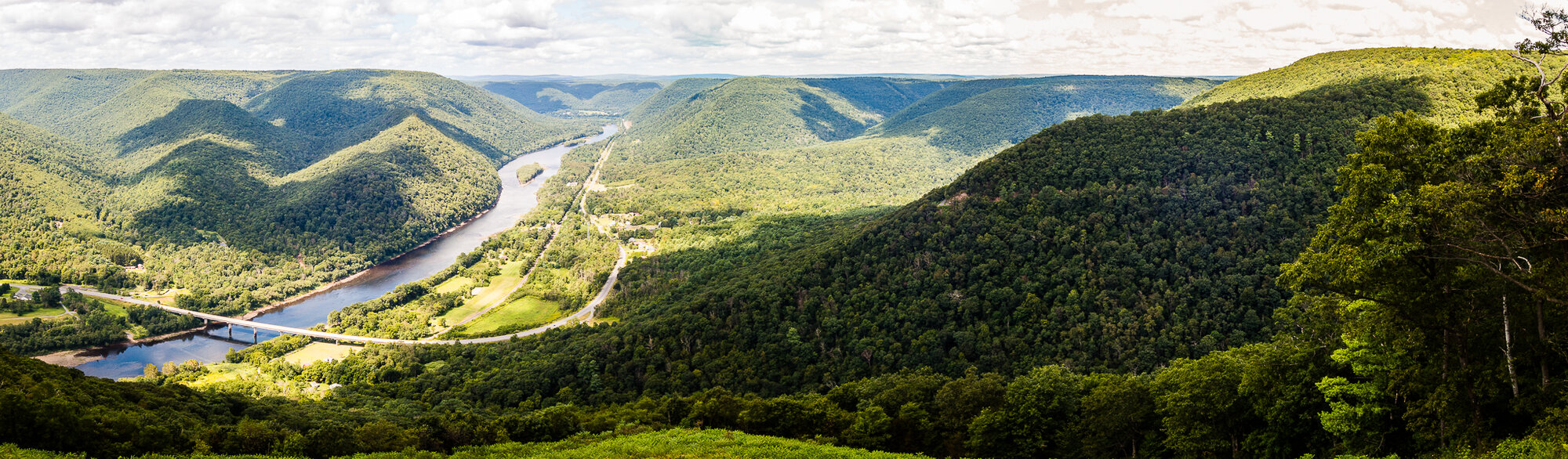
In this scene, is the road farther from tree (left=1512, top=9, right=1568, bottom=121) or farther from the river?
tree (left=1512, top=9, right=1568, bottom=121)

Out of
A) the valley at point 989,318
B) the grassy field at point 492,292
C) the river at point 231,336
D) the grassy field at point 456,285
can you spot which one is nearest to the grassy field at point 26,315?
the valley at point 989,318

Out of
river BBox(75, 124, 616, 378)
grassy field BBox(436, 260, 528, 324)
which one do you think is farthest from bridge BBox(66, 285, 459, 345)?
grassy field BBox(436, 260, 528, 324)

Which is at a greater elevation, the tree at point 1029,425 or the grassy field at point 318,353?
the tree at point 1029,425

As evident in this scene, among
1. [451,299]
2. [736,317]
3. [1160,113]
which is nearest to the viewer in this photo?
[736,317]

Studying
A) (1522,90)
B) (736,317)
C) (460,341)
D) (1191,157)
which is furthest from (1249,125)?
(460,341)

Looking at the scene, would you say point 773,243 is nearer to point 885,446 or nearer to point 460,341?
point 460,341

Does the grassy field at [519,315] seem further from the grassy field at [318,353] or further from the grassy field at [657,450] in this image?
the grassy field at [657,450]
